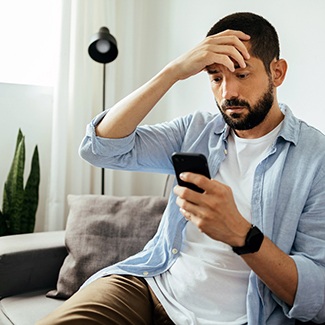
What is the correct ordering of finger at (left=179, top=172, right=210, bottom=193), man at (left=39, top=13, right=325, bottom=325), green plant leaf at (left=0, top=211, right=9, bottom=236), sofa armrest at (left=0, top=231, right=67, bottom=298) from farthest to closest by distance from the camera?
green plant leaf at (left=0, top=211, right=9, bottom=236) < sofa armrest at (left=0, top=231, right=67, bottom=298) < man at (left=39, top=13, right=325, bottom=325) < finger at (left=179, top=172, right=210, bottom=193)

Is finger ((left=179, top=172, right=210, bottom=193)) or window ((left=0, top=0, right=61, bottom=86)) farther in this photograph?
window ((left=0, top=0, right=61, bottom=86))

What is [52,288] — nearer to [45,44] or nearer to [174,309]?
[174,309]

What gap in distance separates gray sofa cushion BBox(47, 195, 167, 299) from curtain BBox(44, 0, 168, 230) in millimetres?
673

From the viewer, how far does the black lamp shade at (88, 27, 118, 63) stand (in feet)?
7.73

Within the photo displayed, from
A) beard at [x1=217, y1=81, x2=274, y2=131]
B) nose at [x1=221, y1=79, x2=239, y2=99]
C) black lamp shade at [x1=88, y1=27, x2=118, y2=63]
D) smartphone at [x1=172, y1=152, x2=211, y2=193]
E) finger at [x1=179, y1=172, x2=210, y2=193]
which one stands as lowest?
finger at [x1=179, y1=172, x2=210, y2=193]

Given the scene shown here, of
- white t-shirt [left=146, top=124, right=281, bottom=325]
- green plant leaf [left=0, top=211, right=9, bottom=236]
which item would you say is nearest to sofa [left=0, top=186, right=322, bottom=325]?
green plant leaf [left=0, top=211, right=9, bottom=236]

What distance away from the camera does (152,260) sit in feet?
4.62

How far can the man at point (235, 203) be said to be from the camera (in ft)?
3.81

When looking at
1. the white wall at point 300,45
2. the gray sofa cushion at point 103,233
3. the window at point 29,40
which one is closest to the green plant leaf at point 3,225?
the gray sofa cushion at point 103,233

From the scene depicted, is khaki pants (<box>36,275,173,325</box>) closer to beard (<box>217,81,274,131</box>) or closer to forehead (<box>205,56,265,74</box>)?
beard (<box>217,81,274,131</box>)

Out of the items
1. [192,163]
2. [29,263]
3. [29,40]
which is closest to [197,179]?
[192,163]

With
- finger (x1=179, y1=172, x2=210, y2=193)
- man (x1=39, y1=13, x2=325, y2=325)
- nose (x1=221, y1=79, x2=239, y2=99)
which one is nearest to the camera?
finger (x1=179, y1=172, x2=210, y2=193)

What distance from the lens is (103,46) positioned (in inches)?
94.0

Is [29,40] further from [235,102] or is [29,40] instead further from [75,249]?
[235,102]
